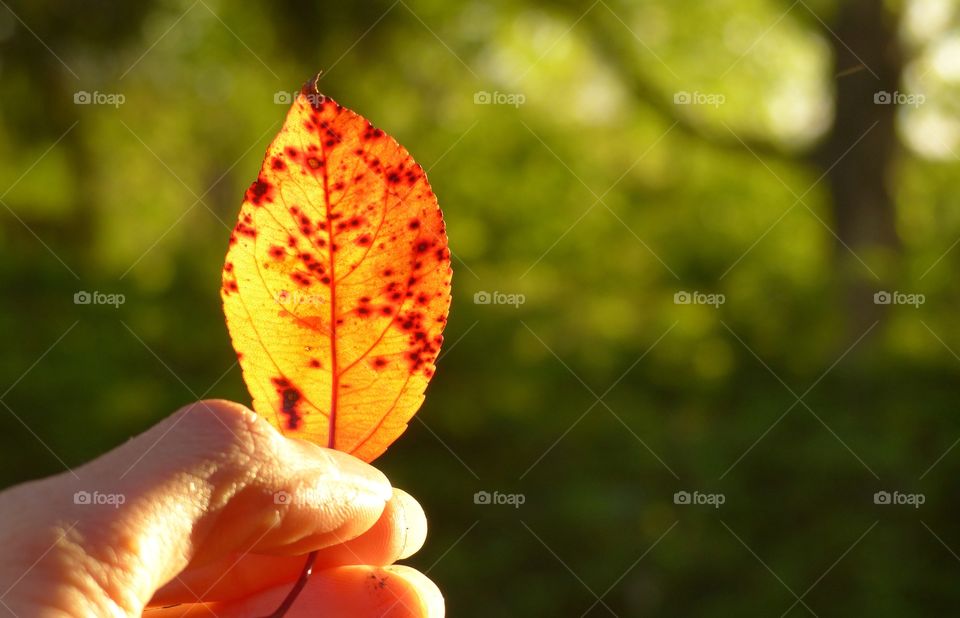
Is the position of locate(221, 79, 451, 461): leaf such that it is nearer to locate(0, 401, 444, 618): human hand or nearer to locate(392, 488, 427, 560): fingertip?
locate(0, 401, 444, 618): human hand

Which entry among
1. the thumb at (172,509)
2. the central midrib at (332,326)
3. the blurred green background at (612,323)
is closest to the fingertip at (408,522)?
the thumb at (172,509)

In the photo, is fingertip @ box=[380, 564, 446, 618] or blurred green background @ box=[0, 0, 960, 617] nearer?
fingertip @ box=[380, 564, 446, 618]

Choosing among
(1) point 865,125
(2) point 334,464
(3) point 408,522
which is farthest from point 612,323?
(2) point 334,464

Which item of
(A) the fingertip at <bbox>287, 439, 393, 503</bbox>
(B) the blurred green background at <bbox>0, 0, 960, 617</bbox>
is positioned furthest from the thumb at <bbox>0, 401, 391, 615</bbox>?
(B) the blurred green background at <bbox>0, 0, 960, 617</bbox>

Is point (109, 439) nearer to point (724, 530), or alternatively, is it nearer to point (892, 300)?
point (724, 530)

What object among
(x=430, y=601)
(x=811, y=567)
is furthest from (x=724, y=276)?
(x=430, y=601)

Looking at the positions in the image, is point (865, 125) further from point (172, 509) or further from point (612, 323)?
point (172, 509)
